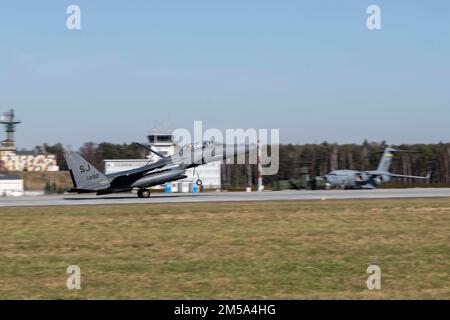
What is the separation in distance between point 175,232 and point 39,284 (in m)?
8.15

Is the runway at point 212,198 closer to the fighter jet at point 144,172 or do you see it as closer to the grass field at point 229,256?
the fighter jet at point 144,172

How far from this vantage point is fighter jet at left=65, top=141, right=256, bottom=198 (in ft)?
150

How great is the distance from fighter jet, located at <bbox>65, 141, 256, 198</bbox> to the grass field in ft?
63.7

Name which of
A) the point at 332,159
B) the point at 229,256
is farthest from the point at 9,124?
the point at 229,256

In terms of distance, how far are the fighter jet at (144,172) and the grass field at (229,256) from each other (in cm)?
1941

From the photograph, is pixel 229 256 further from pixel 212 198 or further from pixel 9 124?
pixel 9 124

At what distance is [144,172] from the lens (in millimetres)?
47000

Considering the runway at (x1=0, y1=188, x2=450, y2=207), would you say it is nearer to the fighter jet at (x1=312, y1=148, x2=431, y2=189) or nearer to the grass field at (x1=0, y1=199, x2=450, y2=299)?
the grass field at (x1=0, y1=199, x2=450, y2=299)

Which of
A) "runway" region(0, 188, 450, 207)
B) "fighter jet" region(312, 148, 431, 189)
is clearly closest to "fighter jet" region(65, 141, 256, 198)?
"runway" region(0, 188, 450, 207)

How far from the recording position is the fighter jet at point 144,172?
4566cm

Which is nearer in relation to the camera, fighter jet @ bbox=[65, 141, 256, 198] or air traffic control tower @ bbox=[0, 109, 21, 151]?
fighter jet @ bbox=[65, 141, 256, 198]

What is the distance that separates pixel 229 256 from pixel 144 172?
31.7 meters
